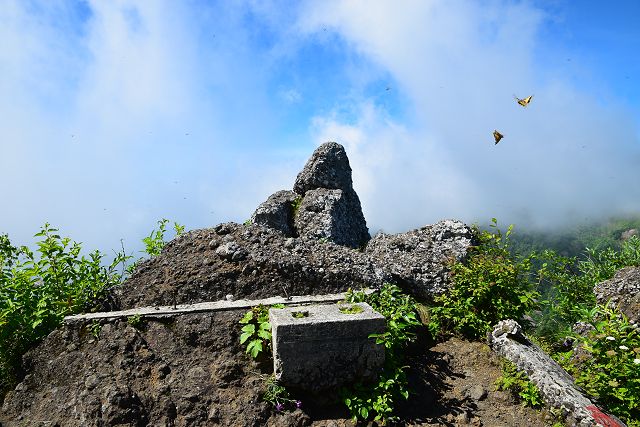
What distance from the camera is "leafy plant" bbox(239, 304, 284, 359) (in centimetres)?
552

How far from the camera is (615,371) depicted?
16.1 feet

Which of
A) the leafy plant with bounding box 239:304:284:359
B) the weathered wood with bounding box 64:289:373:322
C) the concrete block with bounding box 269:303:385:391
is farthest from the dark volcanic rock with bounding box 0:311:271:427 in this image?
the concrete block with bounding box 269:303:385:391

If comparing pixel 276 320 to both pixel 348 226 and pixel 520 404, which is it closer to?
pixel 520 404

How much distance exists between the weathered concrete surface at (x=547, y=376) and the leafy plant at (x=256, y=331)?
350cm

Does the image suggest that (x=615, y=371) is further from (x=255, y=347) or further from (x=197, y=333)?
(x=197, y=333)

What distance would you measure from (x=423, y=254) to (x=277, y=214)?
432 cm

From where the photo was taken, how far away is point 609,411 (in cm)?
494

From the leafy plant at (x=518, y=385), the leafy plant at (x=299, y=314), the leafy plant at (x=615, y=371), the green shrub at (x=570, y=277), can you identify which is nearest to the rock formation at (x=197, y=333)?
the leafy plant at (x=299, y=314)

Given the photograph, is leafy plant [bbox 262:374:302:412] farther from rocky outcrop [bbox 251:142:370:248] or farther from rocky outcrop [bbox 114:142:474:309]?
rocky outcrop [bbox 251:142:370:248]

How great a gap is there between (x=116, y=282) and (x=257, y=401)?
11.3 feet

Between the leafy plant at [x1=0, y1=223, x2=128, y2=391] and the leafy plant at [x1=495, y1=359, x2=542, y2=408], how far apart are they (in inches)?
247

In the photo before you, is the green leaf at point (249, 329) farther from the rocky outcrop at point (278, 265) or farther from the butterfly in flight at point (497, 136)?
the butterfly in flight at point (497, 136)

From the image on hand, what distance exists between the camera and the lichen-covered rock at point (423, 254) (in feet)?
25.7

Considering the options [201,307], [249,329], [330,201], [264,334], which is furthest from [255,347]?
[330,201]
